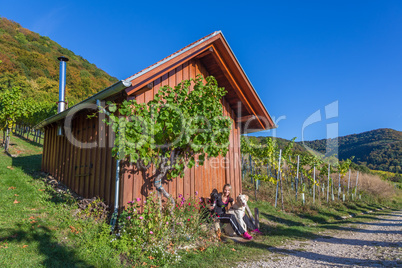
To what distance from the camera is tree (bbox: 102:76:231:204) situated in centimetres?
528

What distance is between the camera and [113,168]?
623 cm

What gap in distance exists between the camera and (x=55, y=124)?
35.2ft

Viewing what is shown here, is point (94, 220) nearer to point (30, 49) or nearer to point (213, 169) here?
point (213, 169)

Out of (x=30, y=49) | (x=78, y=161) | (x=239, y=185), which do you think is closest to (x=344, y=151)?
(x=239, y=185)

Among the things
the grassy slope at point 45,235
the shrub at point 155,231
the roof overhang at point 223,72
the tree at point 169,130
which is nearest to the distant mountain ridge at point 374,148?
the roof overhang at point 223,72

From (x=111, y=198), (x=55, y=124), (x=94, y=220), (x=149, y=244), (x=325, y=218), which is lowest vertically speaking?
(x=325, y=218)

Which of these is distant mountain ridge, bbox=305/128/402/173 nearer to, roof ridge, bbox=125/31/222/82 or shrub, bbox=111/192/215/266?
roof ridge, bbox=125/31/222/82

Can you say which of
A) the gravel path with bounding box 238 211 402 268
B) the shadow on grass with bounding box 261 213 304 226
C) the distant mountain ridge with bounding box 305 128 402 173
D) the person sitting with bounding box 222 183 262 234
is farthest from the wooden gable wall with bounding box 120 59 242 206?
the distant mountain ridge with bounding box 305 128 402 173

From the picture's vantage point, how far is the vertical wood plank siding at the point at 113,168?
619cm

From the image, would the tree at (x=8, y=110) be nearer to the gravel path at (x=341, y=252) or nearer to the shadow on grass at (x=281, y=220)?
the shadow on grass at (x=281, y=220)

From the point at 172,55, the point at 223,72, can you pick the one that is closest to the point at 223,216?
the point at 223,72

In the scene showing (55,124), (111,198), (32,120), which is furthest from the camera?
(32,120)

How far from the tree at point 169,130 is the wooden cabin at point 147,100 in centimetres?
49

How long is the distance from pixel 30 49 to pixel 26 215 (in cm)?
6705
